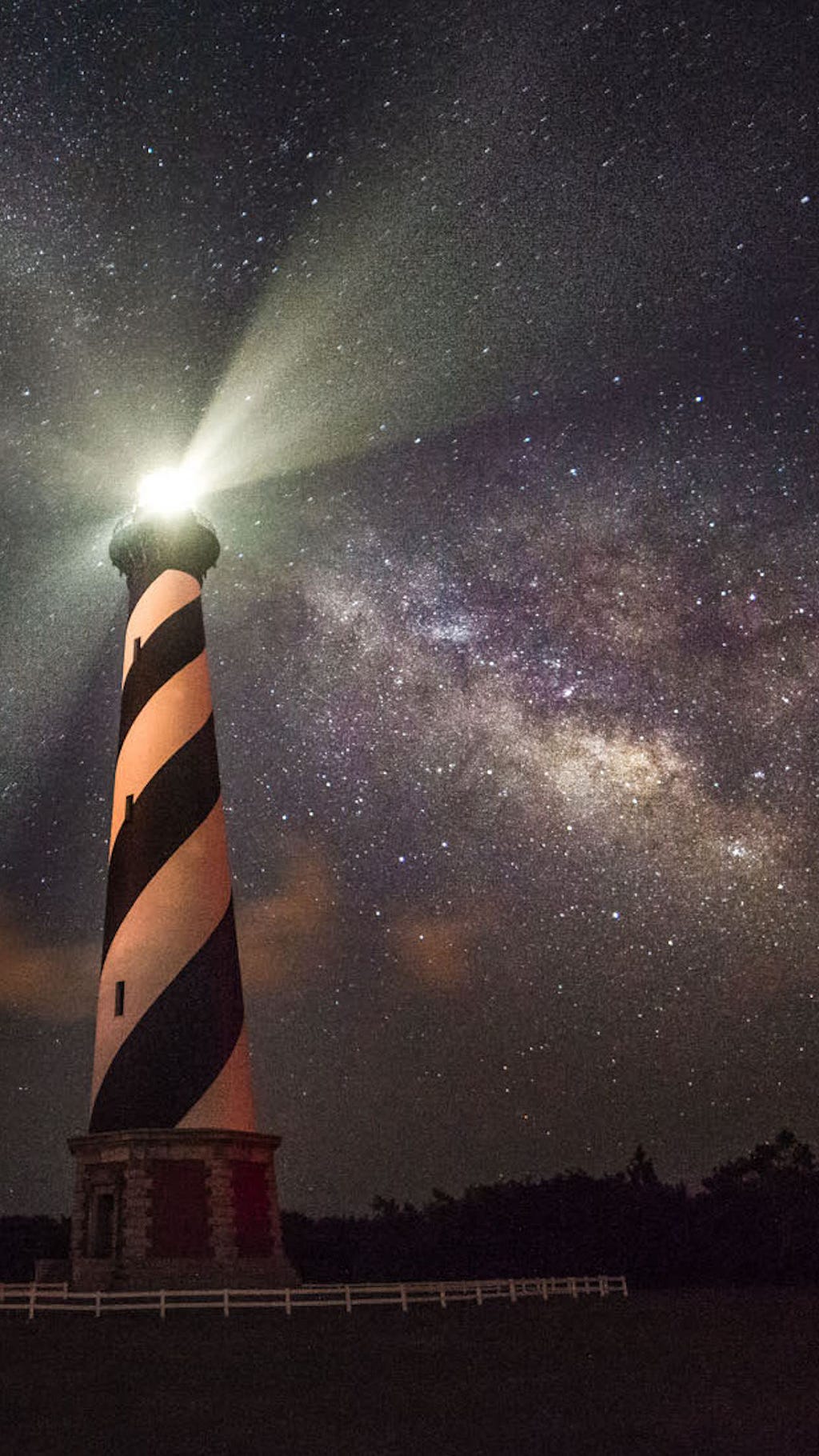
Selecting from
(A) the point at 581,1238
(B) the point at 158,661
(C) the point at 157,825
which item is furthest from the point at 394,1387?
(A) the point at 581,1238

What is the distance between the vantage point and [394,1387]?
40.9ft

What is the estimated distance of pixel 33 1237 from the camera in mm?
52719

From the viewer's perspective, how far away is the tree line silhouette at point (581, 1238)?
47.7 metres

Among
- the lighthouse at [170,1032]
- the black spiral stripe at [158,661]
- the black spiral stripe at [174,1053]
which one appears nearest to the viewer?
the lighthouse at [170,1032]

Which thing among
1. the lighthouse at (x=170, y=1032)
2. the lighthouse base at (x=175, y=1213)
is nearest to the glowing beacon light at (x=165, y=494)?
the lighthouse at (x=170, y=1032)

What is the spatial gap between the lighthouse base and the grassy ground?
5.16 feet

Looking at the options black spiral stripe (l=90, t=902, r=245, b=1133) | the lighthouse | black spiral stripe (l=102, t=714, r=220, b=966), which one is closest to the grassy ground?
the lighthouse

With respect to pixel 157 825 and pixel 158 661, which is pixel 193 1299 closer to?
pixel 157 825

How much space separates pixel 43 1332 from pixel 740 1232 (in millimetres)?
42287

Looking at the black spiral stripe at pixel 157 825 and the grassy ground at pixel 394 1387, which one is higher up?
the black spiral stripe at pixel 157 825

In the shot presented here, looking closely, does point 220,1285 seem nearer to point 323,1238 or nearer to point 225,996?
point 225,996

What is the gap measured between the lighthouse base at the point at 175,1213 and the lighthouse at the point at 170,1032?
0.03 m

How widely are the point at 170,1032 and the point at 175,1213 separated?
11.4 ft

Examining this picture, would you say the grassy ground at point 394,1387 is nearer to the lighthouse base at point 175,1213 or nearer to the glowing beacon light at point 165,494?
the lighthouse base at point 175,1213
